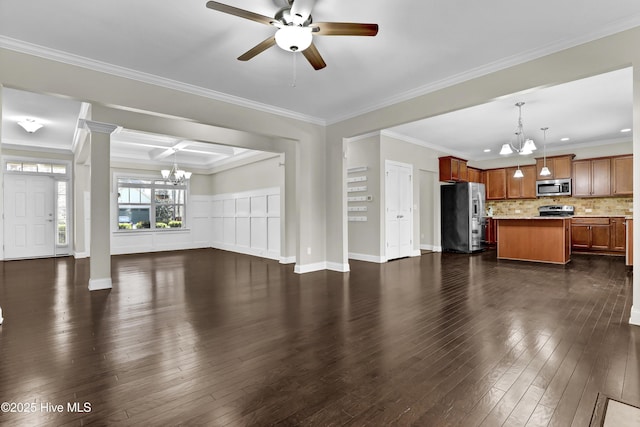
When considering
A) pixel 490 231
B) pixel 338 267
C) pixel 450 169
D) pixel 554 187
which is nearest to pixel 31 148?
pixel 338 267

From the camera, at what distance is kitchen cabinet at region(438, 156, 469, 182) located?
27.2 ft

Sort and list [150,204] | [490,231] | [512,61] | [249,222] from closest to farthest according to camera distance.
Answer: [512,61] → [249,222] → [150,204] → [490,231]

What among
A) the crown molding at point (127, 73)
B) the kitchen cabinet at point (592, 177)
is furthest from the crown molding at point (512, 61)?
the kitchen cabinet at point (592, 177)

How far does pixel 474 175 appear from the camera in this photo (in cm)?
945

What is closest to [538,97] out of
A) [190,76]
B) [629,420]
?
[629,420]

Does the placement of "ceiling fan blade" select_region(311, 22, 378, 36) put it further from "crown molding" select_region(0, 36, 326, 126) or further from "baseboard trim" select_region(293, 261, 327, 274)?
"baseboard trim" select_region(293, 261, 327, 274)

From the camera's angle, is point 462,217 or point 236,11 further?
point 462,217

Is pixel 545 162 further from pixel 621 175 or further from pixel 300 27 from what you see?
pixel 300 27

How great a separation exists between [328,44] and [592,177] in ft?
27.0

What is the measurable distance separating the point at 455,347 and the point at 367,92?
11.3 ft

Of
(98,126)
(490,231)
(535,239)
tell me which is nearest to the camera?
(98,126)

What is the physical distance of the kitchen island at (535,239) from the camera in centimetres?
614

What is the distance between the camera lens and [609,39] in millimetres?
2959

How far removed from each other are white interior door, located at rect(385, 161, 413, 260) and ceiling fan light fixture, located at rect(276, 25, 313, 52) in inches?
180
